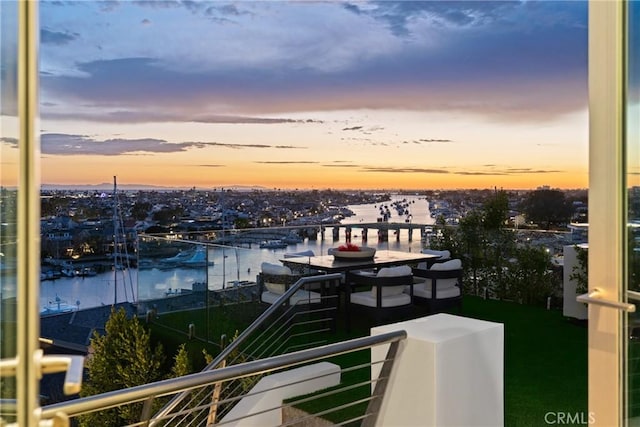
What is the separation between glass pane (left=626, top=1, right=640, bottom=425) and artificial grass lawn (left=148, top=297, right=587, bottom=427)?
1.90 m

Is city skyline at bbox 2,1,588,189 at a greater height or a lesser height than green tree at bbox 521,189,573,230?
greater

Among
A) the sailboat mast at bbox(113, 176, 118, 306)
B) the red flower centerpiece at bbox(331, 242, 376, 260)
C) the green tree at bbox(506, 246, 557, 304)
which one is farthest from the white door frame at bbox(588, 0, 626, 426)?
the sailboat mast at bbox(113, 176, 118, 306)

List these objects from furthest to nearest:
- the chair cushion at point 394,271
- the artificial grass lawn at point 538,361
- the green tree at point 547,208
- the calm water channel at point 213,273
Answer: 1. the green tree at point 547,208
2. the calm water channel at point 213,273
3. the chair cushion at point 394,271
4. the artificial grass lawn at point 538,361

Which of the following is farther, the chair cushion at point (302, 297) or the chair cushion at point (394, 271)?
the chair cushion at point (302, 297)

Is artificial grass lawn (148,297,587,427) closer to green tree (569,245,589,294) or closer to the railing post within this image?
green tree (569,245,589,294)

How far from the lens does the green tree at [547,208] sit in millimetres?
7227

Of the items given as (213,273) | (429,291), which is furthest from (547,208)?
(213,273)

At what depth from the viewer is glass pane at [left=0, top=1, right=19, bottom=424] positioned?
92 cm

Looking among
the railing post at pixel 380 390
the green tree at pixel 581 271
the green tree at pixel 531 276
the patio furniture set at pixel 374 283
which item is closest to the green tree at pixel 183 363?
the patio furniture set at pixel 374 283

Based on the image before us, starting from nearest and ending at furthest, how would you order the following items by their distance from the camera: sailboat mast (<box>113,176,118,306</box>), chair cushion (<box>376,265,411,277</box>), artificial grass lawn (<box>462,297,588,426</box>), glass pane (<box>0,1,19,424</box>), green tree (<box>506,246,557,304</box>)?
glass pane (<box>0,1,19,424</box>) → artificial grass lawn (<box>462,297,588,426</box>) → chair cushion (<box>376,265,411,277</box>) → green tree (<box>506,246,557,304</box>) → sailboat mast (<box>113,176,118,306</box>)

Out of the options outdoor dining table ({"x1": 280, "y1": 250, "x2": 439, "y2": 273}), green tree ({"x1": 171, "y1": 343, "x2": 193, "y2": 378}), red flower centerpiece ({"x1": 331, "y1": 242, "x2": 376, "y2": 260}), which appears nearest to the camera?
outdoor dining table ({"x1": 280, "y1": 250, "x2": 439, "y2": 273})

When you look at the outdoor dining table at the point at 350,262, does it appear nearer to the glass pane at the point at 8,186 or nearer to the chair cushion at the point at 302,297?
the chair cushion at the point at 302,297

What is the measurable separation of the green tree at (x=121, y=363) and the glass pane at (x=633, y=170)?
747cm

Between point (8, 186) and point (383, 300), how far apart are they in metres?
4.81
